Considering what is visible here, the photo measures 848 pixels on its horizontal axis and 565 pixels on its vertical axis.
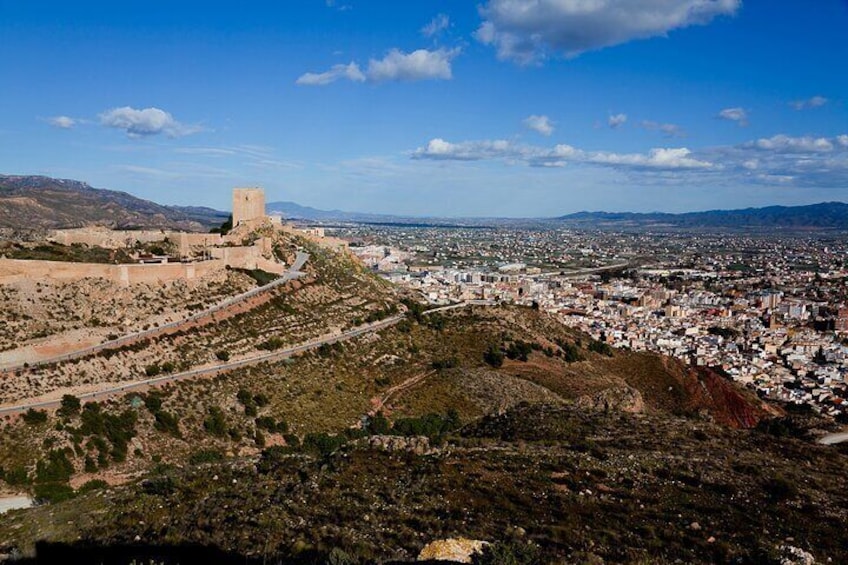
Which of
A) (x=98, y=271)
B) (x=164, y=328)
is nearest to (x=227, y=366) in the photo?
(x=164, y=328)

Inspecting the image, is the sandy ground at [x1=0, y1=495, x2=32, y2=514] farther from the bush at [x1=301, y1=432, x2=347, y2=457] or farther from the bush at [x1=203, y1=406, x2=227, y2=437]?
the bush at [x1=301, y1=432, x2=347, y2=457]

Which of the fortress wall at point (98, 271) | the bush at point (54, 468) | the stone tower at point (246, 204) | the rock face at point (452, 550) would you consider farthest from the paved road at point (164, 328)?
the rock face at point (452, 550)

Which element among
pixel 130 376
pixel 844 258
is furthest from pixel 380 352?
pixel 844 258

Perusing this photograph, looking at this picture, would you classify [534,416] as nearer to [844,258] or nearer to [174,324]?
[174,324]

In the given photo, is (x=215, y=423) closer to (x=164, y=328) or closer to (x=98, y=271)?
(x=164, y=328)

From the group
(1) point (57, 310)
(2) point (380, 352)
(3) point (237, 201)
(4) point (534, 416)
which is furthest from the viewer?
(3) point (237, 201)

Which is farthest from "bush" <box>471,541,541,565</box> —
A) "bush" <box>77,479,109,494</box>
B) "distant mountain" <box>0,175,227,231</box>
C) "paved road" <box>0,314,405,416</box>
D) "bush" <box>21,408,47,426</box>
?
"distant mountain" <box>0,175,227,231</box>

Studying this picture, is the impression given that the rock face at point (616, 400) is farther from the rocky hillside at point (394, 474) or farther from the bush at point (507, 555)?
the bush at point (507, 555)
